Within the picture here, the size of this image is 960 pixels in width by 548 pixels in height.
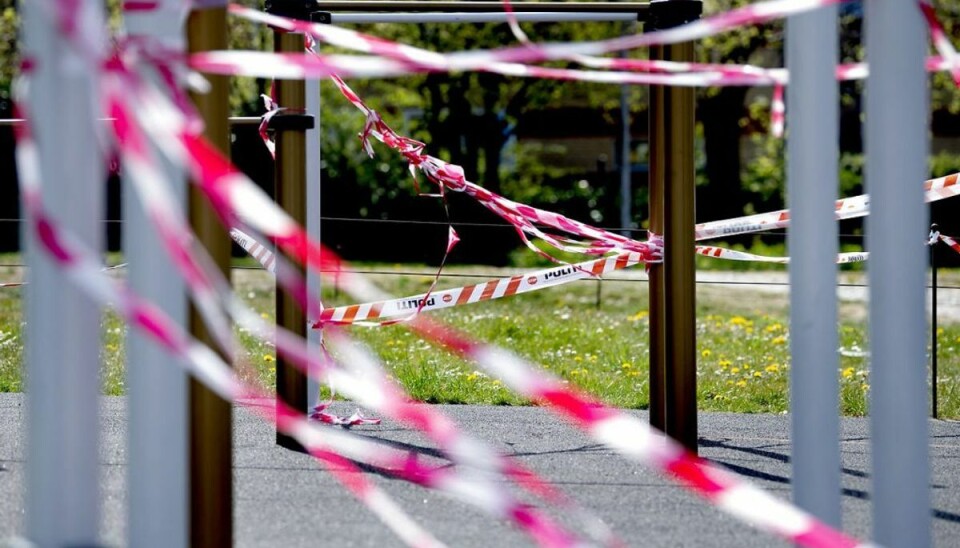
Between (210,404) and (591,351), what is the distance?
587cm

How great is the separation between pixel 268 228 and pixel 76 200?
0.30 metres

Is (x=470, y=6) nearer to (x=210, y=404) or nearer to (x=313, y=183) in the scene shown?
(x=313, y=183)

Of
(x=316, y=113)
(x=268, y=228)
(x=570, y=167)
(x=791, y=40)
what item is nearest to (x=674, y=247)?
(x=316, y=113)

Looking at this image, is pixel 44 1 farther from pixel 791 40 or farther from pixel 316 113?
pixel 316 113

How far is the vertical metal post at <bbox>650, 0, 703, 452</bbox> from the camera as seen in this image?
4.05 m

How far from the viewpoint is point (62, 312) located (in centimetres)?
183

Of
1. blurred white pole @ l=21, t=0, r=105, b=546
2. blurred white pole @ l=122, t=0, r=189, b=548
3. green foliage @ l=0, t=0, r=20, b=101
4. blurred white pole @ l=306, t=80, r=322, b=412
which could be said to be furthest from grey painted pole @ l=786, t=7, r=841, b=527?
green foliage @ l=0, t=0, r=20, b=101

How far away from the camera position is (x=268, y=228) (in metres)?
1.76

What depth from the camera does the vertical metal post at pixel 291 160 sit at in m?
4.20

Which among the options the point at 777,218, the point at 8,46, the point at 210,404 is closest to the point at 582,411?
the point at 210,404

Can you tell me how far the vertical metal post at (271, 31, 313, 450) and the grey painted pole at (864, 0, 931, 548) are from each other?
93.8 inches

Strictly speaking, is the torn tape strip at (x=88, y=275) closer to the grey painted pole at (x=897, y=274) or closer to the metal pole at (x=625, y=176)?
the grey painted pole at (x=897, y=274)

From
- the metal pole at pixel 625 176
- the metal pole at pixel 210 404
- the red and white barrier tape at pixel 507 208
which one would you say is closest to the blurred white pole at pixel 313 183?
the red and white barrier tape at pixel 507 208

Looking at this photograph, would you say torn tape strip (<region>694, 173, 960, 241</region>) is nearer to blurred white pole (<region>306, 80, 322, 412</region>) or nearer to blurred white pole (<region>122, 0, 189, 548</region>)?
blurred white pole (<region>306, 80, 322, 412</region>)
